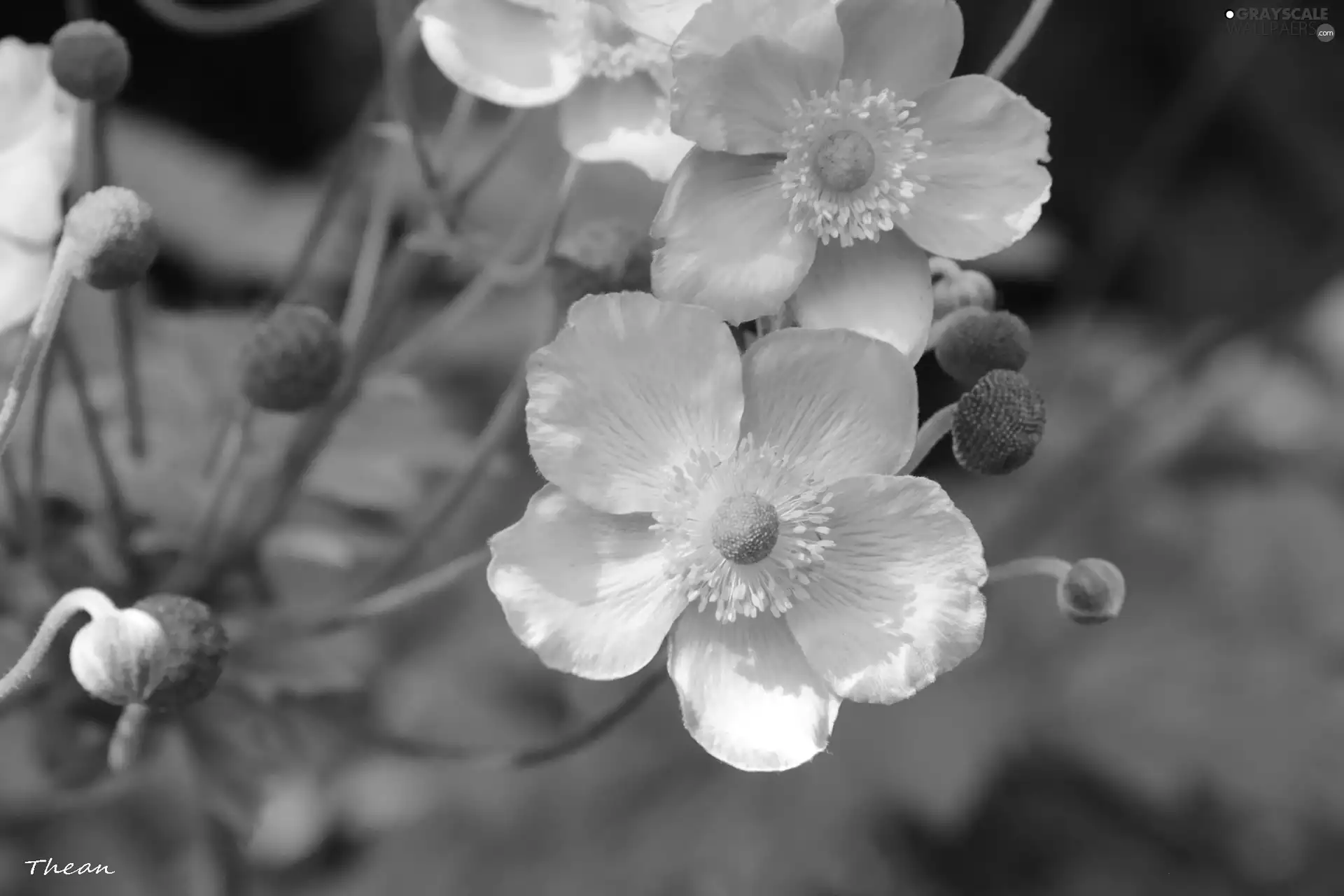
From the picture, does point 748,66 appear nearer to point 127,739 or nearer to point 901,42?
point 901,42

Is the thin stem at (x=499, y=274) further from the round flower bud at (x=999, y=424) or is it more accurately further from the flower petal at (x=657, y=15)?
the round flower bud at (x=999, y=424)

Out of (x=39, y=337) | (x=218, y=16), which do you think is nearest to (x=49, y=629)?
(x=39, y=337)

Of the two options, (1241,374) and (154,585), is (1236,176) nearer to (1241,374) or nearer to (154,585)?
(1241,374)

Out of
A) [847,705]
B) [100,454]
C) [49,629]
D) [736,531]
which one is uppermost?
[736,531]

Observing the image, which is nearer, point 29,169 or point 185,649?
point 185,649

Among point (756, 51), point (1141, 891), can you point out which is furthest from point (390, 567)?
point (1141, 891)

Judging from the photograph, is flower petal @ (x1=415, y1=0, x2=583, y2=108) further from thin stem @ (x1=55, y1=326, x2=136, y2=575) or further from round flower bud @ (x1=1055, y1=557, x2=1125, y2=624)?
round flower bud @ (x1=1055, y1=557, x2=1125, y2=624)

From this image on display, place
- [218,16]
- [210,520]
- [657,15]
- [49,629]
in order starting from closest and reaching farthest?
[49,629]
[657,15]
[210,520]
[218,16]

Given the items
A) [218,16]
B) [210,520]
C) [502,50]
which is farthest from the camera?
[218,16]
